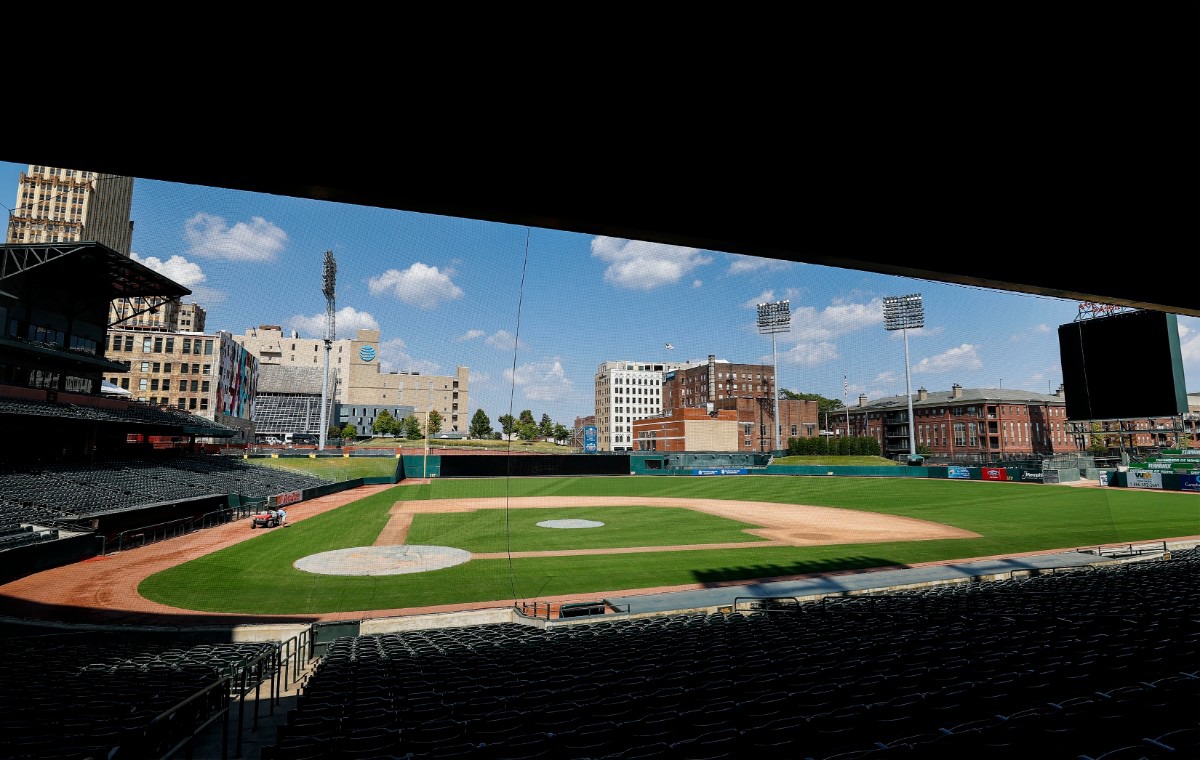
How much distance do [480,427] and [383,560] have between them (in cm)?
4690

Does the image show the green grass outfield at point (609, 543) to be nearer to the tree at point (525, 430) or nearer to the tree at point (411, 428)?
the tree at point (411, 428)

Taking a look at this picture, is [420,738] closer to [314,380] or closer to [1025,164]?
[1025,164]

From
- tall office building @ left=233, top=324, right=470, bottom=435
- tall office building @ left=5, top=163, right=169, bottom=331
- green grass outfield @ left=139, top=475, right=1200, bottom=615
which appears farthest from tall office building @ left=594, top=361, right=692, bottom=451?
tall office building @ left=5, top=163, right=169, bottom=331

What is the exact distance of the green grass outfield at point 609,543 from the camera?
17.2 metres

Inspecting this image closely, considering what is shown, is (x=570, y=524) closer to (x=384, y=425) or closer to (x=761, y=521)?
(x=761, y=521)

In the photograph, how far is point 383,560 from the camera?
70.1 feet

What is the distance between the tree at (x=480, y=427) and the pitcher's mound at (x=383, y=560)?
40908 millimetres

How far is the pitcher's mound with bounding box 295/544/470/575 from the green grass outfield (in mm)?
658

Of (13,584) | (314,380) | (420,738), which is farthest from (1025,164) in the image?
(314,380)

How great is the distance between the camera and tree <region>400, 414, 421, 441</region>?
65.0m

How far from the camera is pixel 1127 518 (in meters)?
31.8

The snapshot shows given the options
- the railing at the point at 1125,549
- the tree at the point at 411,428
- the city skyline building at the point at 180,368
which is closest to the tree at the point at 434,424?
the tree at the point at 411,428

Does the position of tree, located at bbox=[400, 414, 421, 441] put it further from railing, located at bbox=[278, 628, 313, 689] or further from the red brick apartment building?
the red brick apartment building

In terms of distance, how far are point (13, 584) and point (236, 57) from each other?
2153 centimetres
